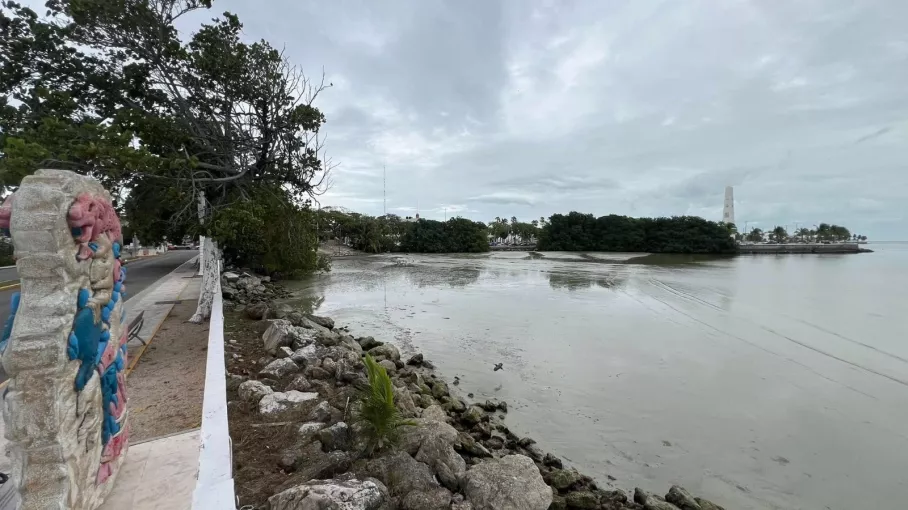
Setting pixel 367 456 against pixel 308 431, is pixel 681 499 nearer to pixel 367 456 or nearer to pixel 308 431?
pixel 367 456

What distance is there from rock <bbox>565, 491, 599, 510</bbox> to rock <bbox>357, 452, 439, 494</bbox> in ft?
5.56

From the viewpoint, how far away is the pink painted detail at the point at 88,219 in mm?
2967

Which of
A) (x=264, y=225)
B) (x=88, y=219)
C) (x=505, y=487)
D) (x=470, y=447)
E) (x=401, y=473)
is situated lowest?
(x=470, y=447)

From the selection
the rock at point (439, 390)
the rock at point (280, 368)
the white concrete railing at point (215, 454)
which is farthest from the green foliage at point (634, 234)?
the white concrete railing at point (215, 454)

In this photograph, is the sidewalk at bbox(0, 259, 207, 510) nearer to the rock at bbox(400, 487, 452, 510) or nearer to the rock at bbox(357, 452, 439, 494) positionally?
the rock at bbox(357, 452, 439, 494)

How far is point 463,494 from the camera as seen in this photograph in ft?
14.3

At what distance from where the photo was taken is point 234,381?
6.19 m

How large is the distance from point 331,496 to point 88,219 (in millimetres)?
2745

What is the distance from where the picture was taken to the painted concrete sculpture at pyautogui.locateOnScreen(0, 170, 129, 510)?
105 inches

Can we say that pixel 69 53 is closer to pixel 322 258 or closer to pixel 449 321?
pixel 449 321

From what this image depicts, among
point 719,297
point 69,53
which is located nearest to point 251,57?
point 69,53

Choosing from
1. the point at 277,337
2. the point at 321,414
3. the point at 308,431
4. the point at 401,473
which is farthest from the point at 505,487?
the point at 277,337

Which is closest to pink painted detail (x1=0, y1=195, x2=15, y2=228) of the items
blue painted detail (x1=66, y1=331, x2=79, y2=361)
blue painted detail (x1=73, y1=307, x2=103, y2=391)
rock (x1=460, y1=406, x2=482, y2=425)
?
blue painted detail (x1=73, y1=307, x2=103, y2=391)

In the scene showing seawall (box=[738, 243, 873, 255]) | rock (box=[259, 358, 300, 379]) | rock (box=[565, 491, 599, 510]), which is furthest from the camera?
seawall (box=[738, 243, 873, 255])
